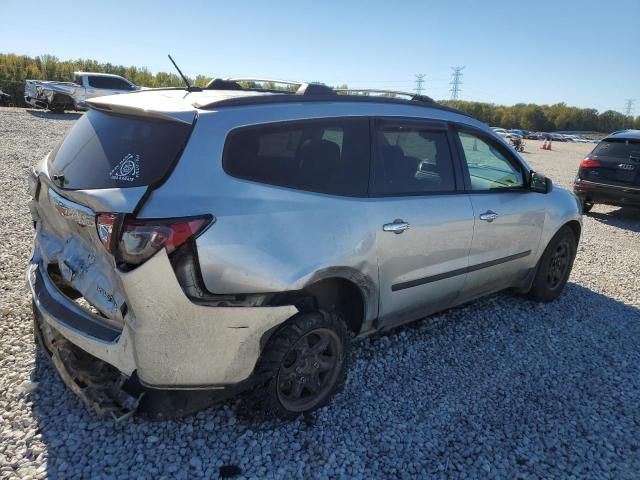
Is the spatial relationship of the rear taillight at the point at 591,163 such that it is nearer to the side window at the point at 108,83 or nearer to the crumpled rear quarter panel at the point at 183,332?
the crumpled rear quarter panel at the point at 183,332

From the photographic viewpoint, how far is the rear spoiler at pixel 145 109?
97.8 inches

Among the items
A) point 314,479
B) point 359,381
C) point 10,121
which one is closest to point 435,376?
point 359,381

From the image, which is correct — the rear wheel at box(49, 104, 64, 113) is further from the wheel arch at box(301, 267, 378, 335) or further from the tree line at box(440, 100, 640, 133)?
the tree line at box(440, 100, 640, 133)

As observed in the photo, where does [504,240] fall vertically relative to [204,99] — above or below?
below

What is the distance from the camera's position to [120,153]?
255 centimetres

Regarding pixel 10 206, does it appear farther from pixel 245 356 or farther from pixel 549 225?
pixel 549 225

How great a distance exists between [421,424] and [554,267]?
109 inches

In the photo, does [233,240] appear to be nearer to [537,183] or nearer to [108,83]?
[537,183]

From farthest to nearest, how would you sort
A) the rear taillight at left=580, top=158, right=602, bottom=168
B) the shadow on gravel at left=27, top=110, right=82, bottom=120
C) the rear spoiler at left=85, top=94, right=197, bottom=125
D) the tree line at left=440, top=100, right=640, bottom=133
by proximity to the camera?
the tree line at left=440, top=100, right=640, bottom=133 → the shadow on gravel at left=27, top=110, right=82, bottom=120 → the rear taillight at left=580, top=158, right=602, bottom=168 → the rear spoiler at left=85, top=94, right=197, bottom=125

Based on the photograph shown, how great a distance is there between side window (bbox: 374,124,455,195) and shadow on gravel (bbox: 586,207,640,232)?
23.7ft

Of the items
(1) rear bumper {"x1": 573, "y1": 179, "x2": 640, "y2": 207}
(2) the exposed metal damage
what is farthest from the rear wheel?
(2) the exposed metal damage

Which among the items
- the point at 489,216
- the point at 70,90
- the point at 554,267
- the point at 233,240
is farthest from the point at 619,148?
the point at 70,90

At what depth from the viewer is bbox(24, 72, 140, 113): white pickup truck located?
840 inches

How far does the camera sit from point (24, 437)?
2.59m
